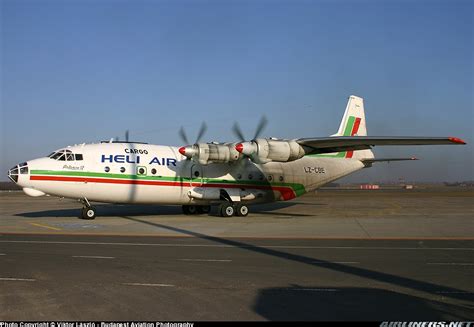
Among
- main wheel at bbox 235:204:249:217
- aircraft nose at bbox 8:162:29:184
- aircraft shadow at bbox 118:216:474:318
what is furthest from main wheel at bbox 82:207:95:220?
aircraft shadow at bbox 118:216:474:318

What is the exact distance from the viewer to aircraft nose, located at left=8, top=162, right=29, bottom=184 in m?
21.7

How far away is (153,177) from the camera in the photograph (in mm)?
24453

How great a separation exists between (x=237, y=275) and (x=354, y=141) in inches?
599

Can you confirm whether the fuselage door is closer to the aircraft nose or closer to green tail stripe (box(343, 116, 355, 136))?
the aircraft nose

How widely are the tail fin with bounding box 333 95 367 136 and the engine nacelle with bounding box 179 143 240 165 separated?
9.89 m

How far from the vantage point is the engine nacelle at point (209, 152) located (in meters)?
24.3

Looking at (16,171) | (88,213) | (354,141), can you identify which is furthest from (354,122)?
(16,171)

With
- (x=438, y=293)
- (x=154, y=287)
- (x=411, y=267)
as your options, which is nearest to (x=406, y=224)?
(x=411, y=267)

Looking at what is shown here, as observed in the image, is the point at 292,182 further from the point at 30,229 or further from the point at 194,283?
the point at 194,283

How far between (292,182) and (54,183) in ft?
45.7

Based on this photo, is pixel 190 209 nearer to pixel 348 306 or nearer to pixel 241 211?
pixel 241 211

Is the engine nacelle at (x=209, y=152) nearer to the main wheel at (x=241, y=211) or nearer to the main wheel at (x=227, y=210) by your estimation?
the main wheel at (x=227, y=210)

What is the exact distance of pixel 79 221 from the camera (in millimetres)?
22266

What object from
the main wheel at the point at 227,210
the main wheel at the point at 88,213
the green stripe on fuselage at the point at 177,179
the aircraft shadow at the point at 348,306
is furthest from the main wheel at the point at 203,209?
the aircraft shadow at the point at 348,306
